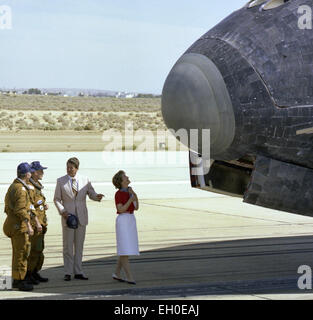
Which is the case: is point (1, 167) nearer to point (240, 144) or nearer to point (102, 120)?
point (240, 144)

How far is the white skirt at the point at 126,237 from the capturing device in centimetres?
1130

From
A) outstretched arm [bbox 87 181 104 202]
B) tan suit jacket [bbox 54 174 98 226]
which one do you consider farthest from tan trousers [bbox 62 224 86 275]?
outstretched arm [bbox 87 181 104 202]

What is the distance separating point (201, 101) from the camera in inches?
386

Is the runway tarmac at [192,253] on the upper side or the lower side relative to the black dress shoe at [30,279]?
lower

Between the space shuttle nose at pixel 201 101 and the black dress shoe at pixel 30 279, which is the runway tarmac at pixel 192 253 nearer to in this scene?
the black dress shoe at pixel 30 279

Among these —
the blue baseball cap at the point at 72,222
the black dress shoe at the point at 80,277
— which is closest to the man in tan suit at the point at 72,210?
the black dress shoe at the point at 80,277

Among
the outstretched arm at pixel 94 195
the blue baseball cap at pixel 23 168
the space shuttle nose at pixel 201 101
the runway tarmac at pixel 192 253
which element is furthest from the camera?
the outstretched arm at pixel 94 195

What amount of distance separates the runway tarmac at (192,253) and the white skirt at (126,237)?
0.45 m

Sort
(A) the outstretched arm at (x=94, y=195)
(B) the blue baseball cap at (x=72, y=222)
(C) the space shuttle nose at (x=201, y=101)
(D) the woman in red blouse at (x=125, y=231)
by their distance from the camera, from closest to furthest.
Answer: (C) the space shuttle nose at (x=201, y=101)
(D) the woman in red blouse at (x=125, y=231)
(B) the blue baseball cap at (x=72, y=222)
(A) the outstretched arm at (x=94, y=195)

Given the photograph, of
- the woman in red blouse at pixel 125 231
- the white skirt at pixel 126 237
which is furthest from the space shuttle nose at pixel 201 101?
the white skirt at pixel 126 237

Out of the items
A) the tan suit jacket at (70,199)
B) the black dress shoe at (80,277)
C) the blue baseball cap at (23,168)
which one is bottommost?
the black dress shoe at (80,277)

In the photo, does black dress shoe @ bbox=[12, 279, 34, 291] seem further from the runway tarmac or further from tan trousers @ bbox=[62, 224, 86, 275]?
tan trousers @ bbox=[62, 224, 86, 275]

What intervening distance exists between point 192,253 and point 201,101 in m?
4.92

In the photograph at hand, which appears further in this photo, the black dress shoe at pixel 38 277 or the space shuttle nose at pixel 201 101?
the black dress shoe at pixel 38 277
